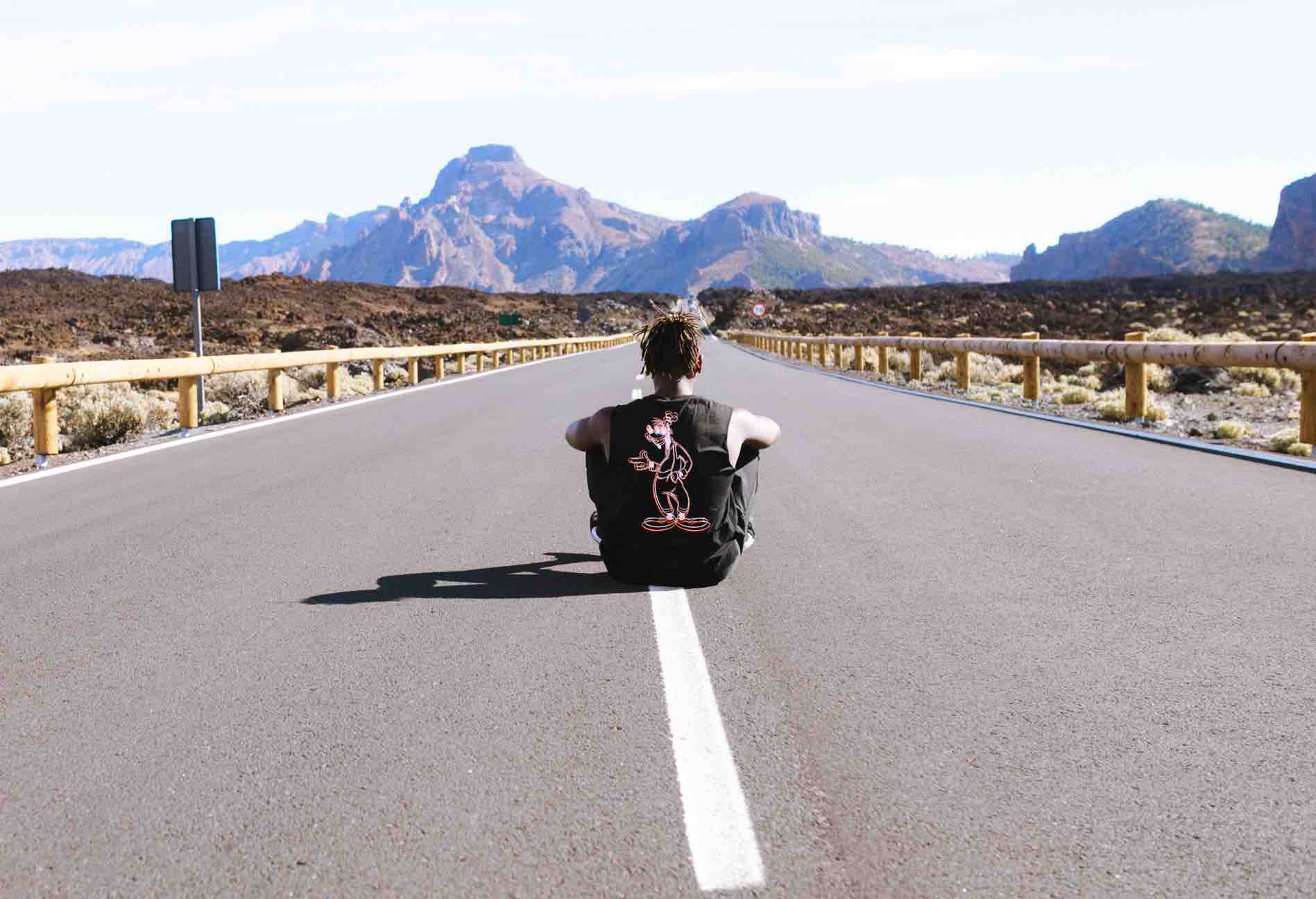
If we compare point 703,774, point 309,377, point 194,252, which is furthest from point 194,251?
point 703,774

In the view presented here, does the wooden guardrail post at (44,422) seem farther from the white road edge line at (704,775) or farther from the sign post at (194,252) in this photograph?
the white road edge line at (704,775)

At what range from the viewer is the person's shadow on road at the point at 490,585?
5.66 m

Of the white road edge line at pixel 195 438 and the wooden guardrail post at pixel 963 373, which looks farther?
the wooden guardrail post at pixel 963 373

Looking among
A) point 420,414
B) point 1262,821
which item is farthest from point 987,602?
point 420,414

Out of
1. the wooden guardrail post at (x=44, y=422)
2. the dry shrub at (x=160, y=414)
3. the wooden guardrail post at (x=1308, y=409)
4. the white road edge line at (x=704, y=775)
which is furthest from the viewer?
the dry shrub at (x=160, y=414)

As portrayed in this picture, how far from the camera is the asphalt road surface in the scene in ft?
9.77

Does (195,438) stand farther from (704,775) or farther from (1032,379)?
(1032,379)

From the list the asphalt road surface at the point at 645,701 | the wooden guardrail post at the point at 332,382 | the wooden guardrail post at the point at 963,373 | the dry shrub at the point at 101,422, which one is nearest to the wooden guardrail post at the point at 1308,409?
the asphalt road surface at the point at 645,701

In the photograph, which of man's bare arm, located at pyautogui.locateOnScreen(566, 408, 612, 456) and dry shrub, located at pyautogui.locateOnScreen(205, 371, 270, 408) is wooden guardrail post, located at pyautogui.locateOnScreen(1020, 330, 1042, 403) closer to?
dry shrub, located at pyautogui.locateOnScreen(205, 371, 270, 408)

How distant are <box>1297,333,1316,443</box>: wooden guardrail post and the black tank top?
725 centimetres

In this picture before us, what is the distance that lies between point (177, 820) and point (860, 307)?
102118 mm

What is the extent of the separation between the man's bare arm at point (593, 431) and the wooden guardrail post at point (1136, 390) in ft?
34.9

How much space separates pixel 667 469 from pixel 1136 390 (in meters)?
10.8

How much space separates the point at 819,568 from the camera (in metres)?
6.20
